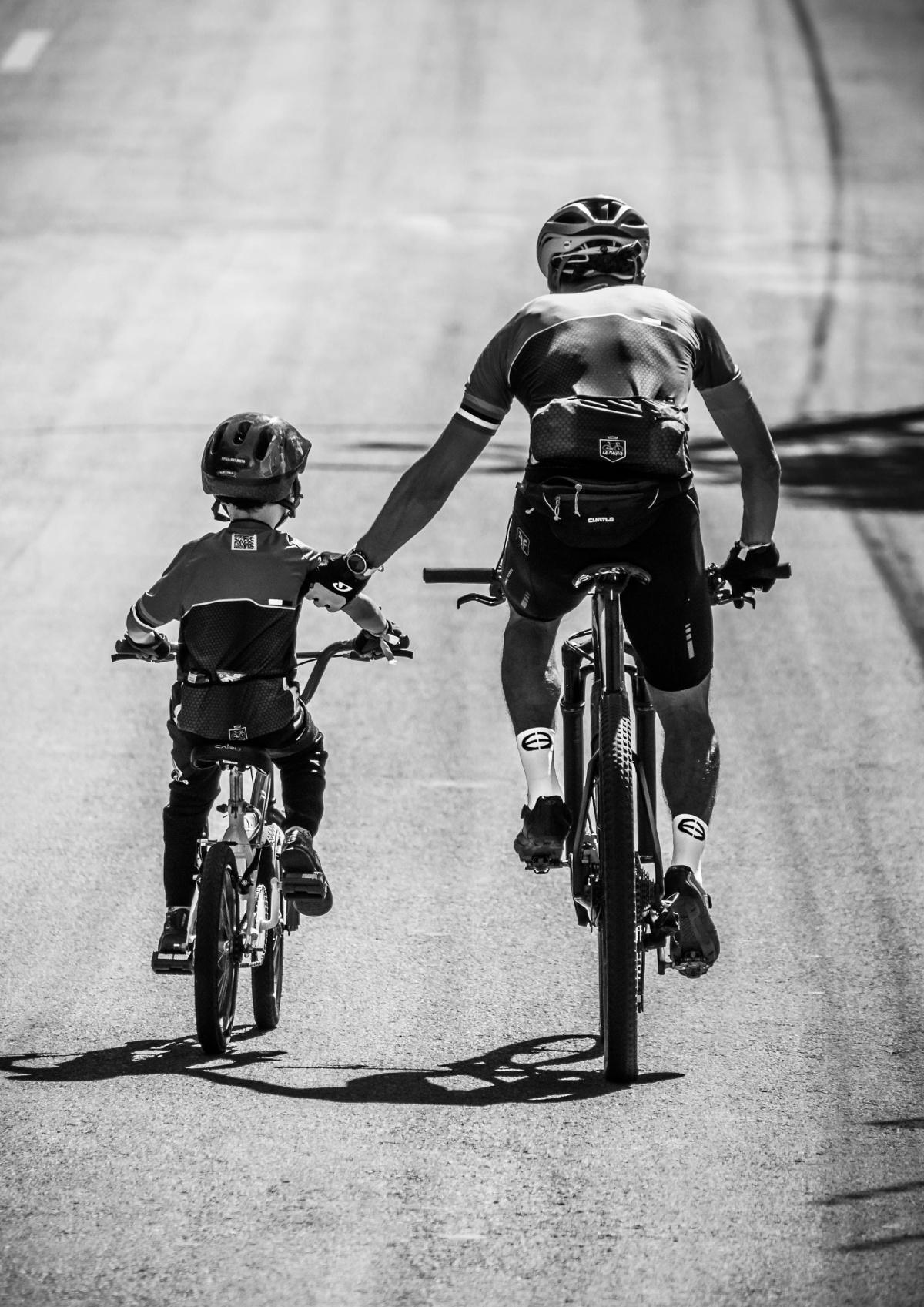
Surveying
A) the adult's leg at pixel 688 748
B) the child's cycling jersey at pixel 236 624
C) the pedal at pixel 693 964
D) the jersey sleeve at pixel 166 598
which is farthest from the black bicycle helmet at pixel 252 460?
the pedal at pixel 693 964

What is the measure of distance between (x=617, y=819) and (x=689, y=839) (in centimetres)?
57

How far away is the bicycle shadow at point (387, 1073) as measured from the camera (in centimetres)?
527

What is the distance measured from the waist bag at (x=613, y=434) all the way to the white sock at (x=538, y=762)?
858mm

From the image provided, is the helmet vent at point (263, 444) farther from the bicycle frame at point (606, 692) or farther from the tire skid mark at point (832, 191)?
the tire skid mark at point (832, 191)

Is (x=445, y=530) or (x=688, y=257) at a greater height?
(x=688, y=257)

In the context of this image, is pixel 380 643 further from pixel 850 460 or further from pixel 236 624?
pixel 850 460

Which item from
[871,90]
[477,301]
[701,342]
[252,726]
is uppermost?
[871,90]

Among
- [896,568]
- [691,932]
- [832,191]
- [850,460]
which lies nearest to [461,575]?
[691,932]

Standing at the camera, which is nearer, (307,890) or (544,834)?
(544,834)

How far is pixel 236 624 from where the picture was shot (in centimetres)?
575

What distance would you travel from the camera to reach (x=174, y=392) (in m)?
16.1

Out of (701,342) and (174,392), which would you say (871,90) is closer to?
(174,392)

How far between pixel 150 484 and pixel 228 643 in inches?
312

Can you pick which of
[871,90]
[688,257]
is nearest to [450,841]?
[688,257]
